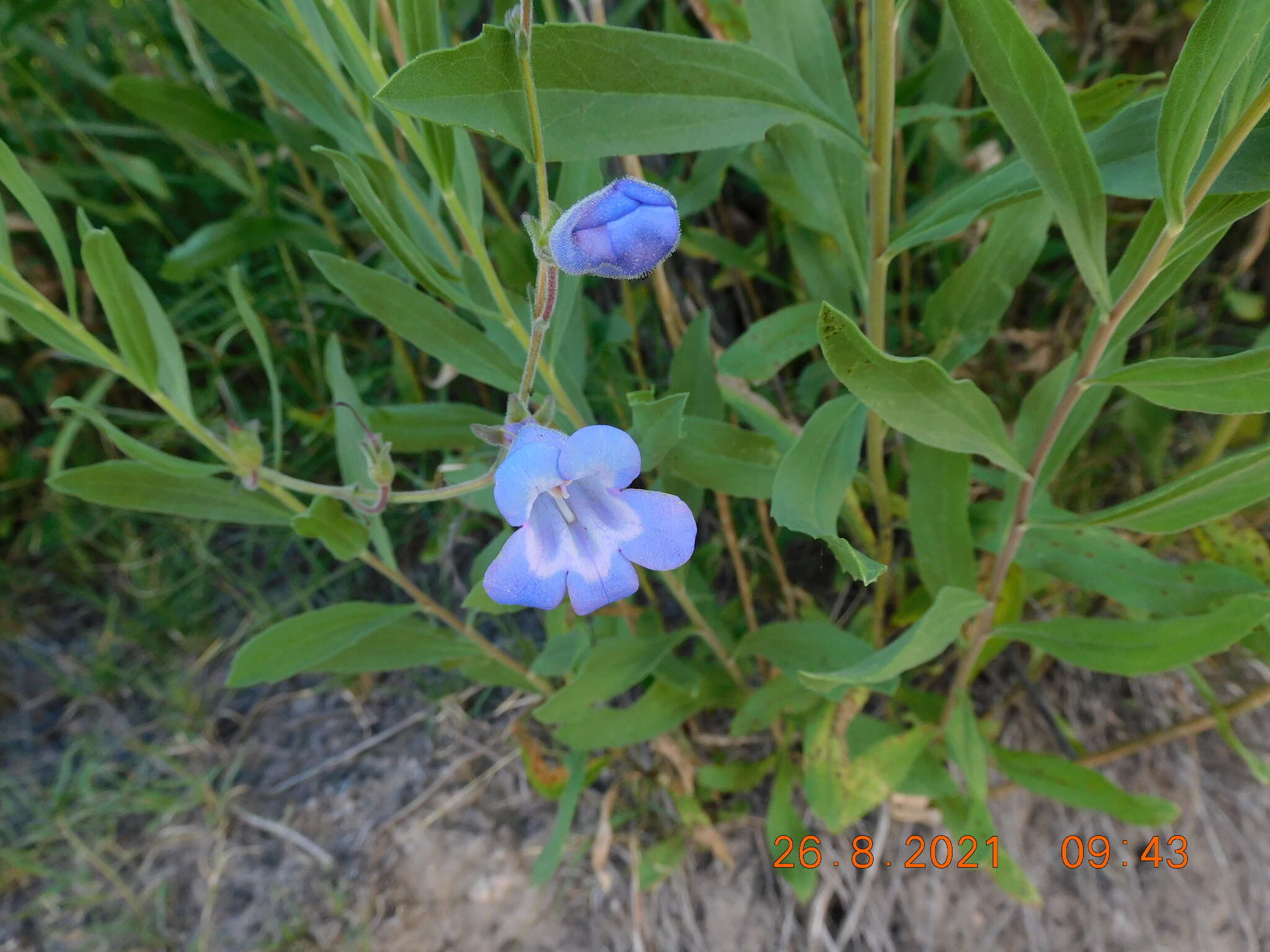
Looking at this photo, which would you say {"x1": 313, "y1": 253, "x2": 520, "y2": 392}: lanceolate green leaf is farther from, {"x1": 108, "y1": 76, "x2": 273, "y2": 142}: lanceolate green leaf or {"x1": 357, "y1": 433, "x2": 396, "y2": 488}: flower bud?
{"x1": 108, "y1": 76, "x2": 273, "y2": 142}: lanceolate green leaf

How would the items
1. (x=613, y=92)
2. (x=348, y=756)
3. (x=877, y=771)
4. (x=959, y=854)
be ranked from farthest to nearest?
(x=348, y=756), (x=959, y=854), (x=877, y=771), (x=613, y=92)

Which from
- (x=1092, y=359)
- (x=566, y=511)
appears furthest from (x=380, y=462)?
(x=1092, y=359)

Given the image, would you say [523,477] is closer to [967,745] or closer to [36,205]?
[36,205]

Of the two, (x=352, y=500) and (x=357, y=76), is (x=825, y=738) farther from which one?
(x=357, y=76)

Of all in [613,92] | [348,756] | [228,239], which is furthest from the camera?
[348,756]

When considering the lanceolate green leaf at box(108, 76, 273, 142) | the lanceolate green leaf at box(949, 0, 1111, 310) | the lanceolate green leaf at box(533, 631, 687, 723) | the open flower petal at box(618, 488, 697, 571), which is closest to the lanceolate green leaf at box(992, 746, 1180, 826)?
the lanceolate green leaf at box(533, 631, 687, 723)

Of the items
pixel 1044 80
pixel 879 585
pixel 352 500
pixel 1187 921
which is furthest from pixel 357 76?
pixel 1187 921

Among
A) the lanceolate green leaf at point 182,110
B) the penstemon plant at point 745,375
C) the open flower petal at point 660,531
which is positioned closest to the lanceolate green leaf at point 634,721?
the penstemon plant at point 745,375
